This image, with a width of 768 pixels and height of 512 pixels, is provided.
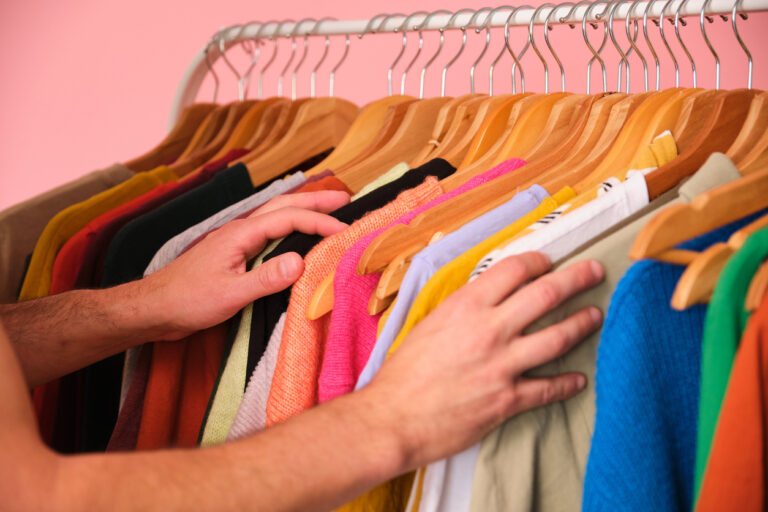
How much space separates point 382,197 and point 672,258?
498 millimetres

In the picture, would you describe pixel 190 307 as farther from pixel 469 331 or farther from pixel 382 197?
pixel 469 331

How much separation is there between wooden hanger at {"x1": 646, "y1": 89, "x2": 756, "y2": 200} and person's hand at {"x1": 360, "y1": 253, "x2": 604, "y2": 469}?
22 centimetres

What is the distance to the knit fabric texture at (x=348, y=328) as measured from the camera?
896 millimetres

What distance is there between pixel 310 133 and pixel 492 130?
1.56 ft

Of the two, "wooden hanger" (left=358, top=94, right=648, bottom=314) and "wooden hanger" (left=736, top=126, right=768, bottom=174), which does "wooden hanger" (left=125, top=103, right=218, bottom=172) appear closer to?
"wooden hanger" (left=358, top=94, right=648, bottom=314)

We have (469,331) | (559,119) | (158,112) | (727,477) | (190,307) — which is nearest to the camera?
(727,477)

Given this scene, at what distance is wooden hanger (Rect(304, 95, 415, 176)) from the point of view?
56.6 inches

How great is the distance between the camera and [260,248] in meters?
1.10

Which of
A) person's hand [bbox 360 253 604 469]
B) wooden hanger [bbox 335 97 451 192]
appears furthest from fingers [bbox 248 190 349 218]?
person's hand [bbox 360 253 604 469]

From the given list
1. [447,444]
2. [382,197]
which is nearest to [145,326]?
[382,197]

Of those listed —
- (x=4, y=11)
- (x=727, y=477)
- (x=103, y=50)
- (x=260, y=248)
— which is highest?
(x=4, y=11)

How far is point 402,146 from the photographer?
1.36 m

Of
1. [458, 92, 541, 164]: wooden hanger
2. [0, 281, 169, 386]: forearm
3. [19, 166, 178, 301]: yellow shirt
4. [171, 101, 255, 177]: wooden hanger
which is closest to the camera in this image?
[0, 281, 169, 386]: forearm

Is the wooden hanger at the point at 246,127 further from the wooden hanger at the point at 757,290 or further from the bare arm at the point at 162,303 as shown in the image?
the wooden hanger at the point at 757,290
